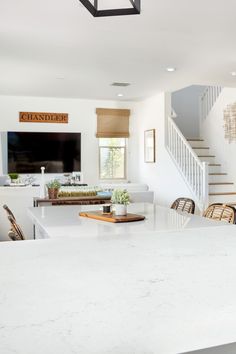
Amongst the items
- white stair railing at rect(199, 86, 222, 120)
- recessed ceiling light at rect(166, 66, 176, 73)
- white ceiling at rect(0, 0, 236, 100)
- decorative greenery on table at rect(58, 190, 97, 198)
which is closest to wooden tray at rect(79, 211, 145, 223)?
white ceiling at rect(0, 0, 236, 100)

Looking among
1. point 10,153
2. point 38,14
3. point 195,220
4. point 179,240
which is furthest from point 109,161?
point 179,240

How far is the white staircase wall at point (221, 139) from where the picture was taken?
8273mm

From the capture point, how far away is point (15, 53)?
5.44 m

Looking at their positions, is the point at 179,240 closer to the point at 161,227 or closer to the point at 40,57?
the point at 161,227

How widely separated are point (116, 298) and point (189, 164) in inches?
274

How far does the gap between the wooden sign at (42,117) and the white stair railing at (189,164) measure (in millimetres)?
2646

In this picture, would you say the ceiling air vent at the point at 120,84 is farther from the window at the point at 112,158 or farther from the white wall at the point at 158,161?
the window at the point at 112,158

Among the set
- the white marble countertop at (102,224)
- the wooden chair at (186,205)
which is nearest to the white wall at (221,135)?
the wooden chair at (186,205)

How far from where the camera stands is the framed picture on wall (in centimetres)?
895

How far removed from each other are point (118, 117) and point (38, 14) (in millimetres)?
5916

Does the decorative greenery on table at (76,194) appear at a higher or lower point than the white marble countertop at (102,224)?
higher

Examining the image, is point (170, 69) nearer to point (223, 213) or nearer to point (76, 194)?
point (76, 194)

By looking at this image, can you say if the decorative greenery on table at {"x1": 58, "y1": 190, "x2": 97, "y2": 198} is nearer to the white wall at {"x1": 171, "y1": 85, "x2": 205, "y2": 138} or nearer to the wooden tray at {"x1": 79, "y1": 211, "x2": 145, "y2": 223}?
the wooden tray at {"x1": 79, "y1": 211, "x2": 145, "y2": 223}

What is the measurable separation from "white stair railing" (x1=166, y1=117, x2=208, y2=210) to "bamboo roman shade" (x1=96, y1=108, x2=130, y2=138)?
184cm
